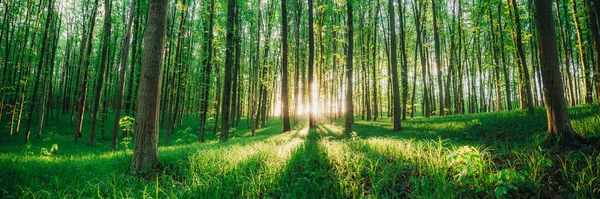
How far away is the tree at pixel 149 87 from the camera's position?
4.60 meters

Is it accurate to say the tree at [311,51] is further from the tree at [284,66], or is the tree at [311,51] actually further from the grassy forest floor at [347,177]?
the grassy forest floor at [347,177]

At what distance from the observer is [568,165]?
3.83 m

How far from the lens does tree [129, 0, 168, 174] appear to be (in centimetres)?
460

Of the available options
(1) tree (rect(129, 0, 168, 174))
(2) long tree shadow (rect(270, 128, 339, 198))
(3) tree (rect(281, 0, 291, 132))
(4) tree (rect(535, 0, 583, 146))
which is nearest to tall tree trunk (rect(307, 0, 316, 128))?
(3) tree (rect(281, 0, 291, 132))

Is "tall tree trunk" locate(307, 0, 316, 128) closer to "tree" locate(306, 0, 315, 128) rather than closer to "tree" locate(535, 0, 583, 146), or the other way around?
"tree" locate(306, 0, 315, 128)

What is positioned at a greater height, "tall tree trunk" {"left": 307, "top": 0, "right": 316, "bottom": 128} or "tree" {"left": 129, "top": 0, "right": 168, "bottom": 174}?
"tall tree trunk" {"left": 307, "top": 0, "right": 316, "bottom": 128}

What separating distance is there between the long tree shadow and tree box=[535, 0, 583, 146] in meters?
4.98

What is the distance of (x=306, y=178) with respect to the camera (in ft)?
12.8

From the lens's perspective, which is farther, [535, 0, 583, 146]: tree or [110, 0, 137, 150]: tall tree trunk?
[110, 0, 137, 150]: tall tree trunk

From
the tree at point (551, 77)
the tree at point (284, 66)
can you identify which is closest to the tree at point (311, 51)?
the tree at point (284, 66)

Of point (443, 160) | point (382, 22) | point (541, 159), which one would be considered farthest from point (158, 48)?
point (382, 22)

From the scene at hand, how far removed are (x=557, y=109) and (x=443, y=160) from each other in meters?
3.27

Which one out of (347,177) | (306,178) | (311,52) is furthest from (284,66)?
(347,177)

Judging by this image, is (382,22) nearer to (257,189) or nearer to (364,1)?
(364,1)
